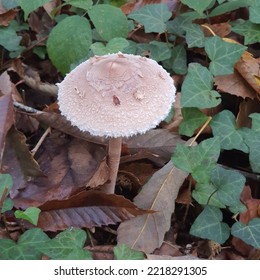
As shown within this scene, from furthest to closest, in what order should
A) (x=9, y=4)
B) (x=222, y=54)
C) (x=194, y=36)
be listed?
(x=9, y=4) → (x=194, y=36) → (x=222, y=54)

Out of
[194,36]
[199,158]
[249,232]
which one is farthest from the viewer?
[194,36]

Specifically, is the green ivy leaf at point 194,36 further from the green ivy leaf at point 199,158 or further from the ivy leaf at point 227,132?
the green ivy leaf at point 199,158

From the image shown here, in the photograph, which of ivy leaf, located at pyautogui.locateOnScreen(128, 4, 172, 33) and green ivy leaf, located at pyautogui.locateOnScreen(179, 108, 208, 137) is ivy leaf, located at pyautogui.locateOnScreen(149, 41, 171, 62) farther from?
green ivy leaf, located at pyautogui.locateOnScreen(179, 108, 208, 137)

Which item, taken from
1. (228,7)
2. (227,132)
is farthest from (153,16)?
(227,132)

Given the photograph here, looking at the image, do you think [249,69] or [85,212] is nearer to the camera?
[85,212]

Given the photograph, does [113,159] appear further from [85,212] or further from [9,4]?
[9,4]

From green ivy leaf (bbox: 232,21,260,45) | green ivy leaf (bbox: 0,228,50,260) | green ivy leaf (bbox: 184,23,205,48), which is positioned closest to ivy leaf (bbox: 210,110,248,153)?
green ivy leaf (bbox: 184,23,205,48)

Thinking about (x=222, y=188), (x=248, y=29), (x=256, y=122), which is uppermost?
(x=248, y=29)
